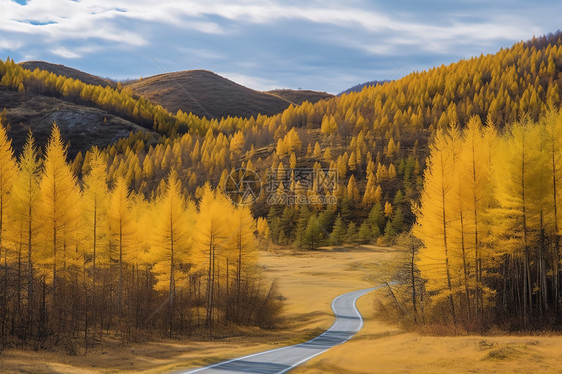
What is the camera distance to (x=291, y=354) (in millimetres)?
26641

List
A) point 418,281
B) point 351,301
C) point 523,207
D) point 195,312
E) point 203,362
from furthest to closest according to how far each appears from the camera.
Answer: point 351,301
point 195,312
point 418,281
point 523,207
point 203,362

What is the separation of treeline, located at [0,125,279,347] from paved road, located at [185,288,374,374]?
879cm

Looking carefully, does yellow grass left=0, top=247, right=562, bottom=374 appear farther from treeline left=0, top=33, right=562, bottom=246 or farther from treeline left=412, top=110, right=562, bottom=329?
treeline left=0, top=33, right=562, bottom=246

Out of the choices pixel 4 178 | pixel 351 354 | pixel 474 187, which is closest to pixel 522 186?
pixel 474 187

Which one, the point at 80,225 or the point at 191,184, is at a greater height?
the point at 191,184

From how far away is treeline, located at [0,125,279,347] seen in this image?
32.2 metres

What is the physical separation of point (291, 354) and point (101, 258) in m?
24.8

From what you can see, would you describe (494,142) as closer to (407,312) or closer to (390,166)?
(407,312)

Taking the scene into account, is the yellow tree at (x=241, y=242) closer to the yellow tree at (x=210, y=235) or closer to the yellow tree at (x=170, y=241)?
the yellow tree at (x=210, y=235)

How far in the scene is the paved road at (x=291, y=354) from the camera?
2050cm

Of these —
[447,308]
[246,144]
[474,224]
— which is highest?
[246,144]

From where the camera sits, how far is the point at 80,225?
118 ft

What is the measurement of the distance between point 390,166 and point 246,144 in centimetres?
7137


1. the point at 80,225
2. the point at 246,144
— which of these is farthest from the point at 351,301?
the point at 246,144
